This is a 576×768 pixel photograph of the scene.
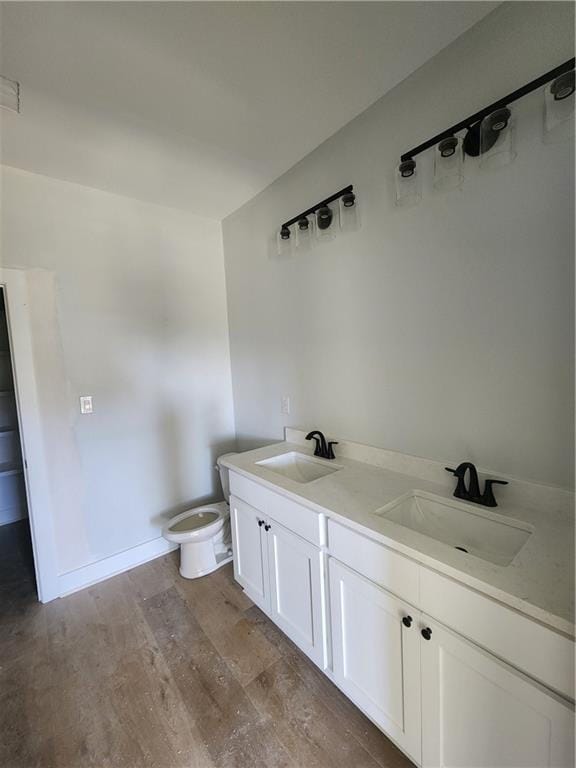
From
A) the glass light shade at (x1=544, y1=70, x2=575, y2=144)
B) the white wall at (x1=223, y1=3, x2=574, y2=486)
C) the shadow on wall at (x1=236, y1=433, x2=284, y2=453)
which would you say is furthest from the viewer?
the shadow on wall at (x1=236, y1=433, x2=284, y2=453)

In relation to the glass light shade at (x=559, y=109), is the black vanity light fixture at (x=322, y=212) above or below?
→ above

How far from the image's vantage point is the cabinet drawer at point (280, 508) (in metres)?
1.39

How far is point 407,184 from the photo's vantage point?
147cm

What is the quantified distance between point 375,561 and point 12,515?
378cm

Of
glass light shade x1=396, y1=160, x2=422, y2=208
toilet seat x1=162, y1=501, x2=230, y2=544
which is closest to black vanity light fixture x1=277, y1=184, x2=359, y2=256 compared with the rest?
glass light shade x1=396, y1=160, x2=422, y2=208

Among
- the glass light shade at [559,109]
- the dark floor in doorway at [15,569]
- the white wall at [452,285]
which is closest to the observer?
the glass light shade at [559,109]

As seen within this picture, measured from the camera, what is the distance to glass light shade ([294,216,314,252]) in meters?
1.96

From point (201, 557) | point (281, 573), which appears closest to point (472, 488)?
point (281, 573)

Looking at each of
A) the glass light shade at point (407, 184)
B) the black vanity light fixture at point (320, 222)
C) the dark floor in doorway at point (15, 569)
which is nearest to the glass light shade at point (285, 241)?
the black vanity light fixture at point (320, 222)

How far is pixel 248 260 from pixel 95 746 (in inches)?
109

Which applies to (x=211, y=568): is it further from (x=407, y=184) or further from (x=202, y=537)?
(x=407, y=184)

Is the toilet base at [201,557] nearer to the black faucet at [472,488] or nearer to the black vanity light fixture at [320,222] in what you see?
the black faucet at [472,488]

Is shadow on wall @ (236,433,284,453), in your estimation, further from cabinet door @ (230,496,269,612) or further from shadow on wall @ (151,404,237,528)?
cabinet door @ (230,496,269,612)

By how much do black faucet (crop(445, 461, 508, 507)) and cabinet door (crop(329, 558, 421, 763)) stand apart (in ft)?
1.66
